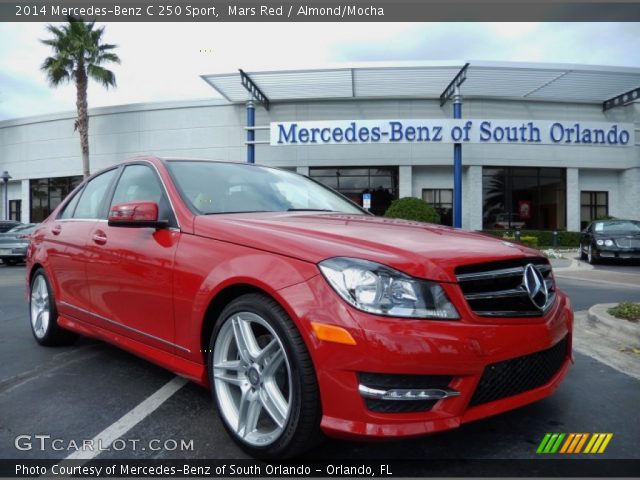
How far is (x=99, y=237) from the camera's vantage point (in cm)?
341

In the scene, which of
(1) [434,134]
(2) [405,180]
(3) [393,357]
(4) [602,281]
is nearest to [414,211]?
(1) [434,134]

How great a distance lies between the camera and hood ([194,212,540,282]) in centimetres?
205

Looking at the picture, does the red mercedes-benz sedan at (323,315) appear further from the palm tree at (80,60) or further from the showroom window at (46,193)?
the showroom window at (46,193)

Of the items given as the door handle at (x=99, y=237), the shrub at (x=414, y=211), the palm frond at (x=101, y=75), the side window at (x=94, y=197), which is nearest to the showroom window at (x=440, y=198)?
the shrub at (x=414, y=211)

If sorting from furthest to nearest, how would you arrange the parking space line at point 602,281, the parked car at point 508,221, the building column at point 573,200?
1. the parked car at point 508,221
2. the building column at point 573,200
3. the parking space line at point 602,281

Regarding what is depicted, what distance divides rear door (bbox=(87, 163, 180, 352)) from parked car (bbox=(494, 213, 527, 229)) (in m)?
22.3

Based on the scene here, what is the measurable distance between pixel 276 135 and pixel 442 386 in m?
19.0

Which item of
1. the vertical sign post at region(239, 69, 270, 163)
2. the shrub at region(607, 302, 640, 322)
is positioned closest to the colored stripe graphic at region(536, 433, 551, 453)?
the shrub at region(607, 302, 640, 322)

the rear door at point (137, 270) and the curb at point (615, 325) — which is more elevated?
the rear door at point (137, 270)

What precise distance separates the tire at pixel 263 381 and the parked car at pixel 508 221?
2280cm

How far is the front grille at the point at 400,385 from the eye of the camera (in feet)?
6.23

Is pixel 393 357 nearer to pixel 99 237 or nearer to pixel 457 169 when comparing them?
pixel 99 237

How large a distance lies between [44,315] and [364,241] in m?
3.54

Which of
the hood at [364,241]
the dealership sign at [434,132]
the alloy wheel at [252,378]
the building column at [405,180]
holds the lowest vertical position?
the alloy wheel at [252,378]
